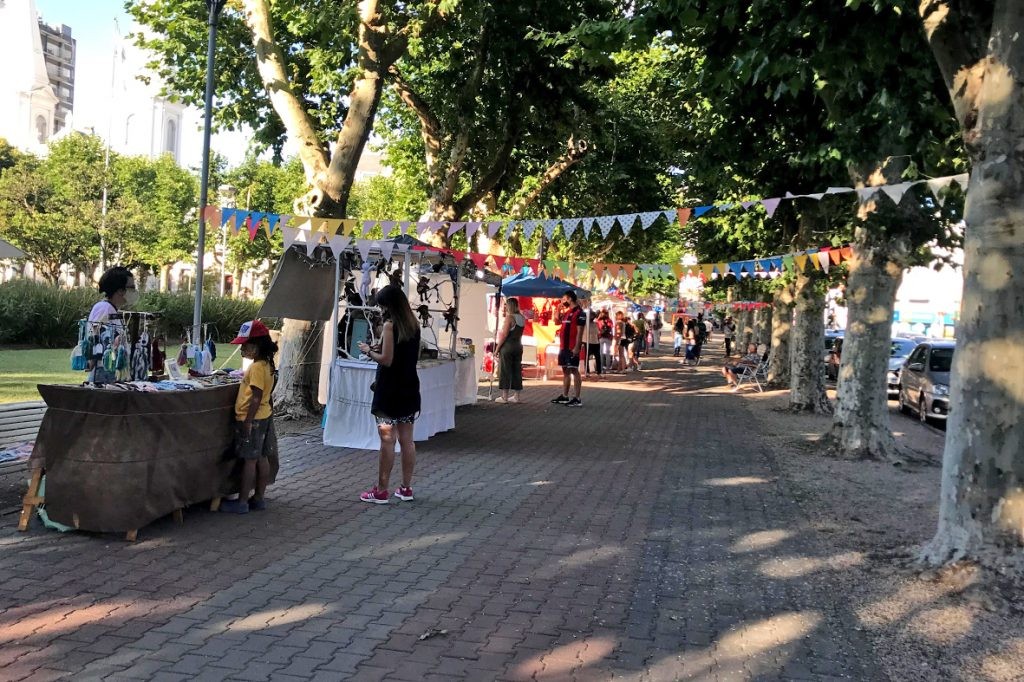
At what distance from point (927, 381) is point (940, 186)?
34.4ft

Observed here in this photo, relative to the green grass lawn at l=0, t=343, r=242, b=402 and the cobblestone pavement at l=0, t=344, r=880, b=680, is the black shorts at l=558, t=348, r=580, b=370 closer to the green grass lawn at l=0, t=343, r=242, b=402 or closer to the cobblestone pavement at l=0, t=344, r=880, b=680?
the green grass lawn at l=0, t=343, r=242, b=402

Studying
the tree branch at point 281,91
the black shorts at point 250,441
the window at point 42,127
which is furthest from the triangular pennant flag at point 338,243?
the window at point 42,127

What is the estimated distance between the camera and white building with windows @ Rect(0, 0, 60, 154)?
319 ft

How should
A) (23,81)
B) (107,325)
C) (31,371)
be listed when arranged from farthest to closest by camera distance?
(23,81), (31,371), (107,325)

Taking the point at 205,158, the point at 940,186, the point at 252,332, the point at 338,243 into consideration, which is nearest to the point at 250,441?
the point at 252,332

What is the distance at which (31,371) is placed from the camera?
62.0 feet

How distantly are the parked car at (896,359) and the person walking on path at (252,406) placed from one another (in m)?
18.4

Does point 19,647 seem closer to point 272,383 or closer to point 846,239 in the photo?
point 272,383

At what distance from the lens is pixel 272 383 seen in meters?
7.11

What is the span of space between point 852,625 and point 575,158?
63.8 feet

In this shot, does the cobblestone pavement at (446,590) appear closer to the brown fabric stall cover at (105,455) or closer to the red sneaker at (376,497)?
the red sneaker at (376,497)

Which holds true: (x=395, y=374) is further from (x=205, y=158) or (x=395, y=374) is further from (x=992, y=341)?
(x=205, y=158)

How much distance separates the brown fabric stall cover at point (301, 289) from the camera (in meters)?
11.9

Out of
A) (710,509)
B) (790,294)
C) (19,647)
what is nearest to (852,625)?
(710,509)
